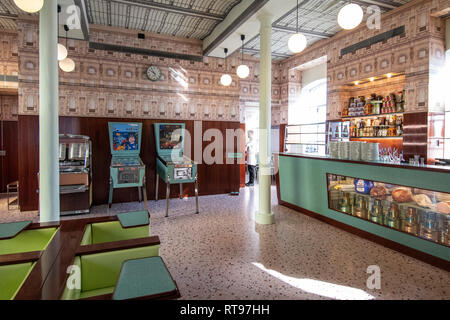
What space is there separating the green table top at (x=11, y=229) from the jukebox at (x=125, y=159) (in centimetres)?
309

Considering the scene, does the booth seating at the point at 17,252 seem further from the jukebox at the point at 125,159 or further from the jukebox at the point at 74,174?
the jukebox at the point at 74,174

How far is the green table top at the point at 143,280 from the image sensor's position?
141 cm

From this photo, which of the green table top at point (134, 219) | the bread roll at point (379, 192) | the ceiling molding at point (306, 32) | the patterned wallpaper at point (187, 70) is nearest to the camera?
the green table top at point (134, 219)

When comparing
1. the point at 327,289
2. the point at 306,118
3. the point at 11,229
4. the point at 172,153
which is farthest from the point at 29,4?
the point at 306,118

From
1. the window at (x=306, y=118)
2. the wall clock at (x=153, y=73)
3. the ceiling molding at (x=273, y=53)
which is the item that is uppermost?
the ceiling molding at (x=273, y=53)

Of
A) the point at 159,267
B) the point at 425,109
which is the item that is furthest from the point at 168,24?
the point at 159,267

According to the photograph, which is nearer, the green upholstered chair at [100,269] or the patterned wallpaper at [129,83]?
the green upholstered chair at [100,269]

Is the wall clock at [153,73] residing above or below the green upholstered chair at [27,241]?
above

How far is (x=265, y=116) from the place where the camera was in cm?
497

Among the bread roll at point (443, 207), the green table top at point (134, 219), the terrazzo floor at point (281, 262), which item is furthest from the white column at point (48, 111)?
the bread roll at point (443, 207)

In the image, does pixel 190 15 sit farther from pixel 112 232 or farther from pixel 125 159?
pixel 112 232

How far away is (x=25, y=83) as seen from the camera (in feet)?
19.0

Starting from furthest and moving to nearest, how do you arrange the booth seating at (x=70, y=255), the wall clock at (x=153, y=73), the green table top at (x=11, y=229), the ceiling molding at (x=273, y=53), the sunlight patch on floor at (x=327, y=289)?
1. the ceiling molding at (x=273, y=53)
2. the wall clock at (x=153, y=73)
3. the sunlight patch on floor at (x=327, y=289)
4. the green table top at (x=11, y=229)
5. the booth seating at (x=70, y=255)

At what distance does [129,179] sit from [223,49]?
13.1ft
